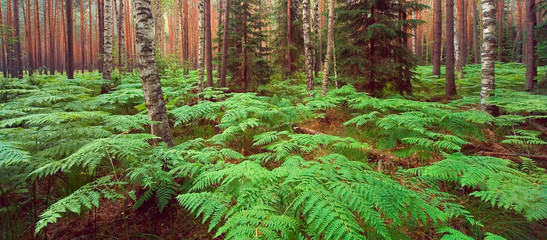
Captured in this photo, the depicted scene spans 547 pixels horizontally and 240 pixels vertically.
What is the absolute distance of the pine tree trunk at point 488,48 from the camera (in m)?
5.49

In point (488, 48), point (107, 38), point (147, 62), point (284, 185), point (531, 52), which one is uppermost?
point (107, 38)

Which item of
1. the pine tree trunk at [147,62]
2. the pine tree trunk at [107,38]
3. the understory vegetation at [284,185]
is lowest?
the understory vegetation at [284,185]

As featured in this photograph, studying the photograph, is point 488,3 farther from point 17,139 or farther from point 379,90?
point 17,139

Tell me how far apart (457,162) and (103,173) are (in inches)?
203

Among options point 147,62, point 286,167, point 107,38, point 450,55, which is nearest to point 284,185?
point 286,167

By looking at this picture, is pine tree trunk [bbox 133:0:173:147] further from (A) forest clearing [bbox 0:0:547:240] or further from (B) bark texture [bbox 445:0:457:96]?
(B) bark texture [bbox 445:0:457:96]

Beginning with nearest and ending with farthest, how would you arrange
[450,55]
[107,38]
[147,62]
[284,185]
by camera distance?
[284,185] < [147,62] < [450,55] < [107,38]

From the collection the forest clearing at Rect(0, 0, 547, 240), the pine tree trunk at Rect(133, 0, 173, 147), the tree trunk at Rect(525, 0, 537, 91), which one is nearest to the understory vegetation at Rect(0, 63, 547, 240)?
the forest clearing at Rect(0, 0, 547, 240)

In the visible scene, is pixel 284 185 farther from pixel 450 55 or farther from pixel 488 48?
pixel 450 55

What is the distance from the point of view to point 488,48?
5.61 meters

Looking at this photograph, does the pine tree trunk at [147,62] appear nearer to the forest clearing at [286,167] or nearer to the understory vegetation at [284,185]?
the forest clearing at [286,167]

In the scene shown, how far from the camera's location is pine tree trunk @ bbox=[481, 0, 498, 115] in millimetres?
5492

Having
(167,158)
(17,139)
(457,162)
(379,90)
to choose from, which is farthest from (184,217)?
(379,90)

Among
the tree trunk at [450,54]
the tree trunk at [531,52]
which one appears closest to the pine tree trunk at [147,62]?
the tree trunk at [450,54]
